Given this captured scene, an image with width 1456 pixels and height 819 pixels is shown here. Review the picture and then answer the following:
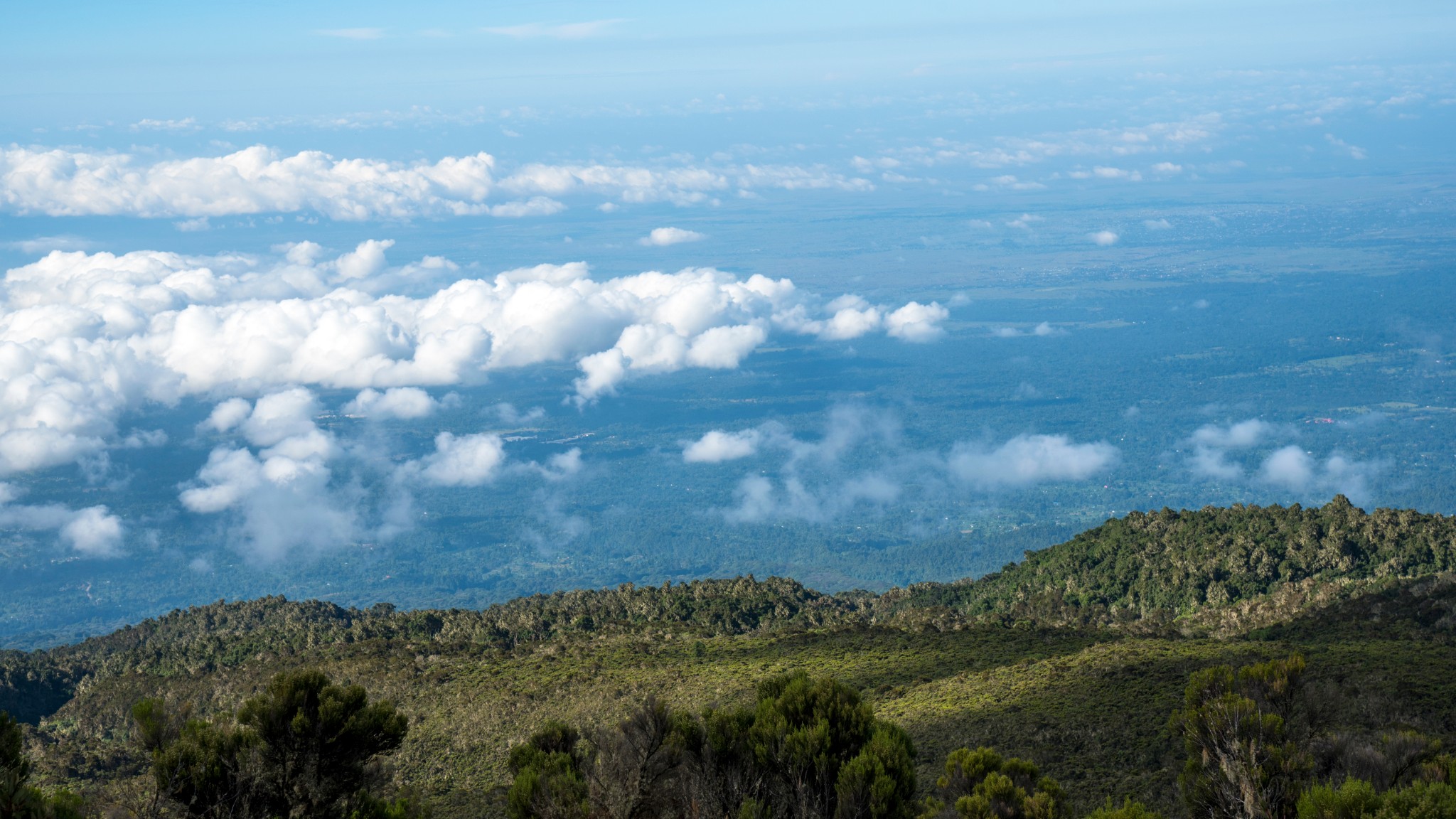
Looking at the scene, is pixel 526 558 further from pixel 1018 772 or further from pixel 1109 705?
pixel 1018 772

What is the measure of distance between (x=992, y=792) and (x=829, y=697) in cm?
417

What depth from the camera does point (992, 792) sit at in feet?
58.1

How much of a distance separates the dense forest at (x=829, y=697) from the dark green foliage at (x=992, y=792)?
5 centimetres

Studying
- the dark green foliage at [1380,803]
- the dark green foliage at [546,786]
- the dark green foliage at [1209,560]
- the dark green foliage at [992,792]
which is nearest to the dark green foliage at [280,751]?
the dark green foliage at [546,786]

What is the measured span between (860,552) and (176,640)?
126 meters

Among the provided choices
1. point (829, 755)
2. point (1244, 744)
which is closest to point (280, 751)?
point (829, 755)

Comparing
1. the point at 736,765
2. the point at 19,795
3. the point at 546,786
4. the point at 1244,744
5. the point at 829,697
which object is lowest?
the point at 1244,744

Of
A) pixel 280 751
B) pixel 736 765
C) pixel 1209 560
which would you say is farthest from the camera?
pixel 1209 560

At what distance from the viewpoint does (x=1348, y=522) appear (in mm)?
66938

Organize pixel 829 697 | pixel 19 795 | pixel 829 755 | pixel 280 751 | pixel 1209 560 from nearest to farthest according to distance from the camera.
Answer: pixel 19 795
pixel 280 751
pixel 829 755
pixel 829 697
pixel 1209 560

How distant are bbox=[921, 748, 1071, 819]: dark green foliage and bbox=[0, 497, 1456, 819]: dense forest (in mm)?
49

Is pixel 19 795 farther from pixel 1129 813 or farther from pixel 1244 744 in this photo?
pixel 1244 744

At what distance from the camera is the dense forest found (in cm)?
1873

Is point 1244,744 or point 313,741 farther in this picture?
point 313,741
